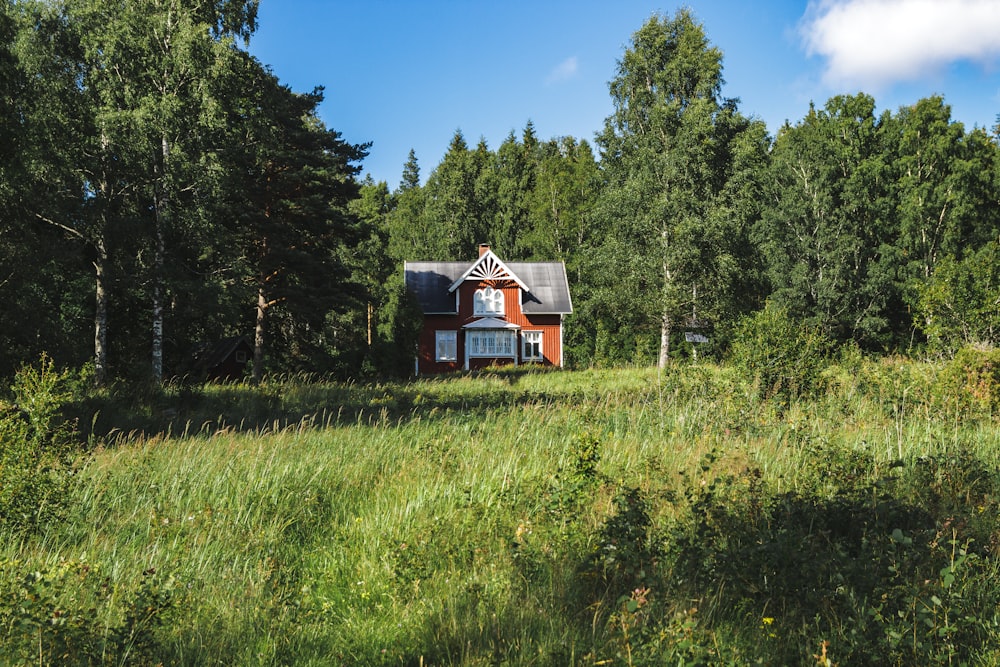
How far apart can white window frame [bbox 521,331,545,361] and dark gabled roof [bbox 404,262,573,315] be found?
119cm

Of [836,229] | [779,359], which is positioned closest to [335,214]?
[779,359]

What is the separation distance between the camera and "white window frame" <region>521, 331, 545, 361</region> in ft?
109

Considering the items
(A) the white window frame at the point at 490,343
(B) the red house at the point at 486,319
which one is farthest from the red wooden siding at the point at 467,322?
(A) the white window frame at the point at 490,343

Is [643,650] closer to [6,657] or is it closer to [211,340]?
[6,657]

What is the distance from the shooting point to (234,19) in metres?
19.6

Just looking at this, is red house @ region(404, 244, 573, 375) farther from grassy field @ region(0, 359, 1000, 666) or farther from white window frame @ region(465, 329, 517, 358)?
grassy field @ region(0, 359, 1000, 666)

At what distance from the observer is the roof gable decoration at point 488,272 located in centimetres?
3247

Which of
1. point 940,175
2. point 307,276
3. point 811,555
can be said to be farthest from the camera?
point 940,175

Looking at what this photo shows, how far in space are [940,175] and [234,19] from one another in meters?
33.4

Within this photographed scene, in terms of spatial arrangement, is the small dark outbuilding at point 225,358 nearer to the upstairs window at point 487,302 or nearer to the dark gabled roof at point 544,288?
the upstairs window at point 487,302

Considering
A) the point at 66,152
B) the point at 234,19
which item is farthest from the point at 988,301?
the point at 66,152

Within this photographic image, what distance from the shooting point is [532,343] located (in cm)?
3338

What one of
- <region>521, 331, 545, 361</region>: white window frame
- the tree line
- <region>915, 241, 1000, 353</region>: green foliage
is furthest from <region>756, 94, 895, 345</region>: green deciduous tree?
<region>915, 241, 1000, 353</region>: green foliage

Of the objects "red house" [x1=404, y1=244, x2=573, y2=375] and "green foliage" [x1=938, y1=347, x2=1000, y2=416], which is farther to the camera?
"red house" [x1=404, y1=244, x2=573, y2=375]
